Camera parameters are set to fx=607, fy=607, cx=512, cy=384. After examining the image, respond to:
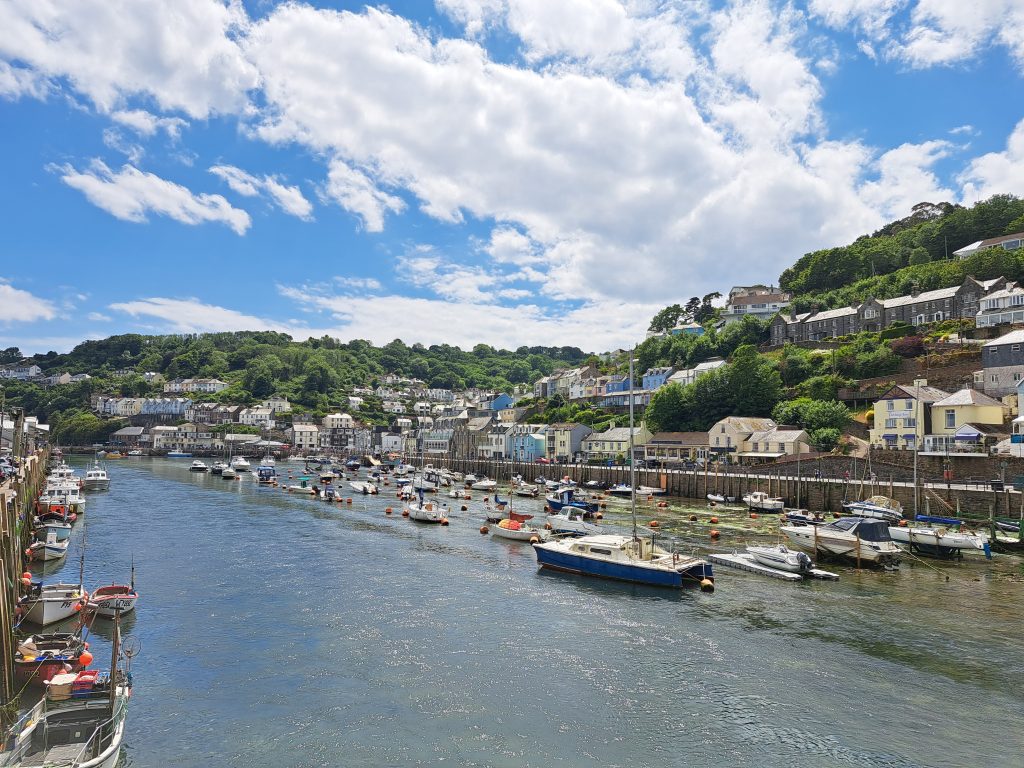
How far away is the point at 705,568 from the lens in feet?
110

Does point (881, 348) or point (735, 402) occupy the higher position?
point (881, 348)

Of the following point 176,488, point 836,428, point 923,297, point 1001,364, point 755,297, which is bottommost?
point 176,488

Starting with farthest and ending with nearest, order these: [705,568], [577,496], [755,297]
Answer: [755,297] < [577,496] < [705,568]

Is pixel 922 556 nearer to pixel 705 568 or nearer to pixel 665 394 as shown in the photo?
pixel 705 568

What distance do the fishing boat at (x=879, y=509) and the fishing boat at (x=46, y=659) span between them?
52.1 m

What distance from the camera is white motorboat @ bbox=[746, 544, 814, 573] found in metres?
35.6

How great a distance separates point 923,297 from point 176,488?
125390mm

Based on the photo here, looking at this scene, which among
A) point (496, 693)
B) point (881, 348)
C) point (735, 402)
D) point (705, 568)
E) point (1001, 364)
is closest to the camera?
point (496, 693)

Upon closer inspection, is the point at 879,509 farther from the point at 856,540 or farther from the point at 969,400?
the point at 969,400

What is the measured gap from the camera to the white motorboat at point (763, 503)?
2459 inches

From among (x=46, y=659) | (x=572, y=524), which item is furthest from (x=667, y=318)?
(x=46, y=659)

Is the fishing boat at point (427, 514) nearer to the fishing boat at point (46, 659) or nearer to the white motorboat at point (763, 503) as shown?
the white motorboat at point (763, 503)

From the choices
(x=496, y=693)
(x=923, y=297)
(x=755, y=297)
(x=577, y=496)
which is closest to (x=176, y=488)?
(x=577, y=496)

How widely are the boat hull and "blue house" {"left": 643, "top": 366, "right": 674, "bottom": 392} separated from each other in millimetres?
106051
